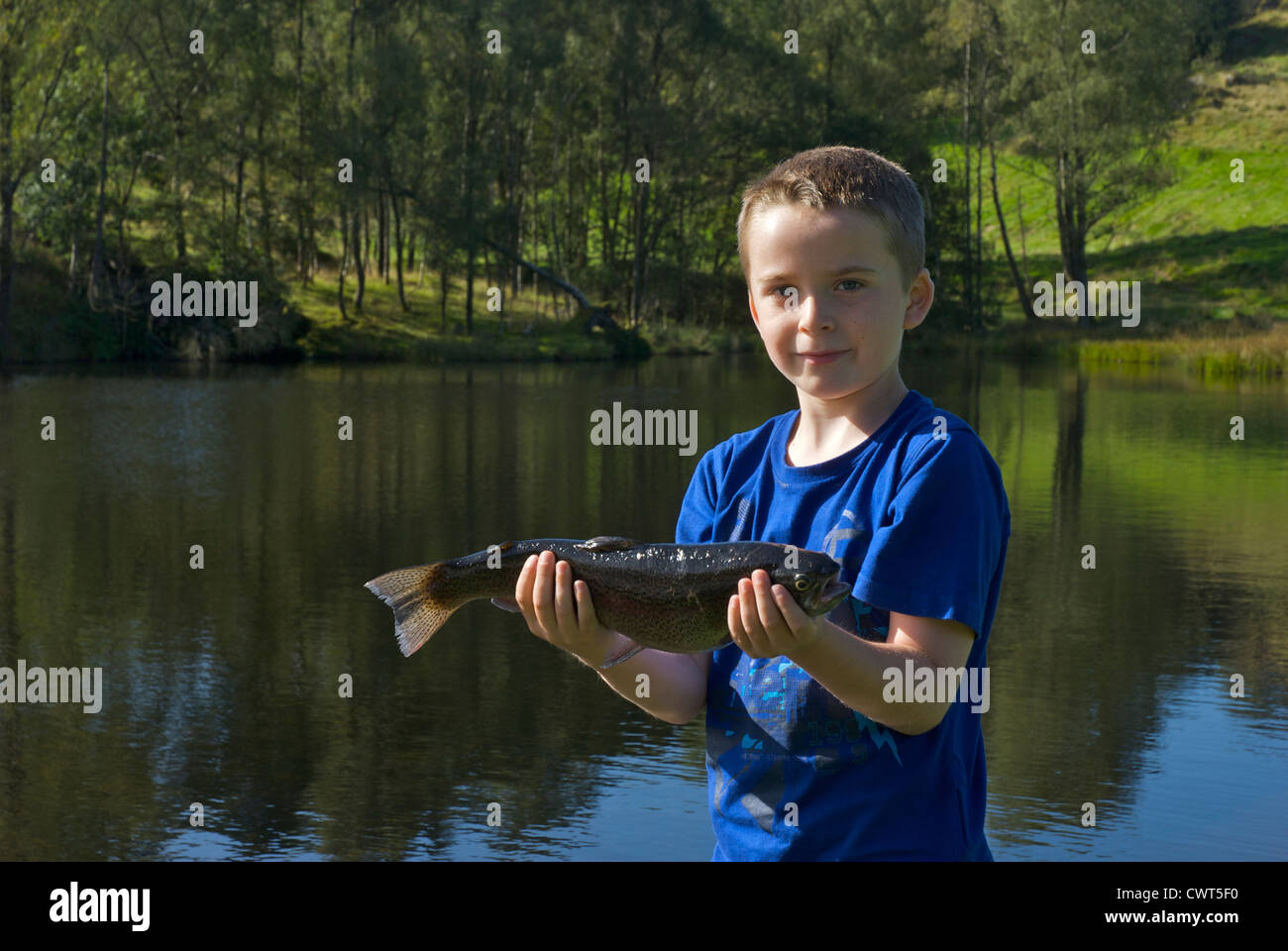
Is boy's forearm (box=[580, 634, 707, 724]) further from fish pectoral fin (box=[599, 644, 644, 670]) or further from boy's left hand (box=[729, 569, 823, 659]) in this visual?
boy's left hand (box=[729, 569, 823, 659])

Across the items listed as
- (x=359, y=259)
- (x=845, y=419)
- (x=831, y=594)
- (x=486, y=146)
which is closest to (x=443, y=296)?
(x=359, y=259)

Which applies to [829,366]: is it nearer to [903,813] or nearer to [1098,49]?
[903,813]

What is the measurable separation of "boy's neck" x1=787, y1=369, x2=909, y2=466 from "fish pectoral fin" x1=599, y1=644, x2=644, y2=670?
52 cm

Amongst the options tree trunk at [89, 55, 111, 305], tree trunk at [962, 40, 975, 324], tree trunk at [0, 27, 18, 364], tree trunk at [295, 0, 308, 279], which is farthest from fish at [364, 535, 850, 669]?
tree trunk at [962, 40, 975, 324]

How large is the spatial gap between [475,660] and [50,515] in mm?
8751

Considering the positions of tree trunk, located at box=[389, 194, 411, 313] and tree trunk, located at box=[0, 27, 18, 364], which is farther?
tree trunk, located at box=[389, 194, 411, 313]

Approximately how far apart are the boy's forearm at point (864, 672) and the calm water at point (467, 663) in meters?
4.21

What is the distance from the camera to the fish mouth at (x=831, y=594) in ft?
8.59

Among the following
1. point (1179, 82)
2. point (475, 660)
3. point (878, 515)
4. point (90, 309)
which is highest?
point (1179, 82)

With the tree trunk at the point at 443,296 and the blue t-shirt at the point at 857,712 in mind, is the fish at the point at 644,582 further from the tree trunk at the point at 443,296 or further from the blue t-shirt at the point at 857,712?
the tree trunk at the point at 443,296

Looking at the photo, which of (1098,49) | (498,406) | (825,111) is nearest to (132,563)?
(498,406)

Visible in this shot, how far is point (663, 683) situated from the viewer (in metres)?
3.16

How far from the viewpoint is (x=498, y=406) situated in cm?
3359

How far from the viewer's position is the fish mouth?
262cm
